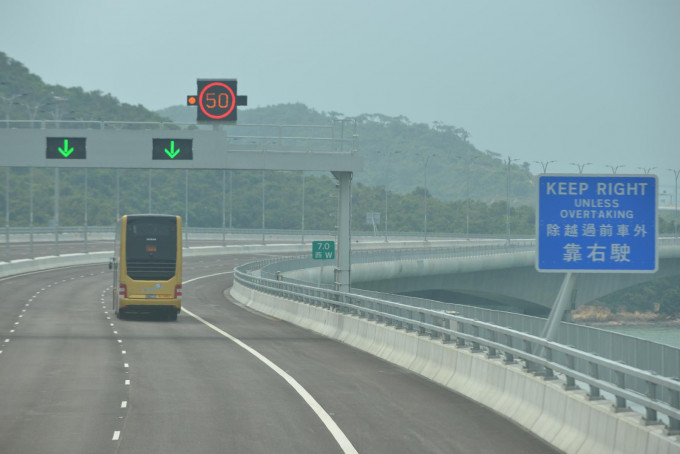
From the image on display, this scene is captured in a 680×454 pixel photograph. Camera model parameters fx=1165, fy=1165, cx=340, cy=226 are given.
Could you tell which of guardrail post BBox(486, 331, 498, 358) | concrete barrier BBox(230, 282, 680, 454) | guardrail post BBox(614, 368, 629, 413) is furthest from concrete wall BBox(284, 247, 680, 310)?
guardrail post BBox(614, 368, 629, 413)

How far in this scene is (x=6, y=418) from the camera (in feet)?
58.6

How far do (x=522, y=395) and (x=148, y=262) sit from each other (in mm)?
26724

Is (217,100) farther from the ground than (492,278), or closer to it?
farther from the ground

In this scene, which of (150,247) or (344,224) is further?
(150,247)

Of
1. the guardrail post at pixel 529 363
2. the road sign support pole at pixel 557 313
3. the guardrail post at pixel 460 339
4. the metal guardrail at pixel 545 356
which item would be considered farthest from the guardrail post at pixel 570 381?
the guardrail post at pixel 460 339

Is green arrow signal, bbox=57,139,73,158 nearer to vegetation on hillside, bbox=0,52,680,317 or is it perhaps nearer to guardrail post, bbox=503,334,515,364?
guardrail post, bbox=503,334,515,364

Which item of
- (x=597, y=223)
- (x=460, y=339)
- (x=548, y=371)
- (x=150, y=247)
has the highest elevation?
(x=597, y=223)

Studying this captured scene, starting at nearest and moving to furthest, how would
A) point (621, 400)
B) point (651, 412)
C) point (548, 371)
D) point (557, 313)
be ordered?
1. point (651, 412)
2. point (621, 400)
3. point (548, 371)
4. point (557, 313)

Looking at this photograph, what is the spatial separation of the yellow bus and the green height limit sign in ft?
28.5

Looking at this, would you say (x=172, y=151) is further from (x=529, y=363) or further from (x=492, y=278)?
(x=492, y=278)

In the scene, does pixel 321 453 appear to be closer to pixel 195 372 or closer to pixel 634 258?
pixel 634 258

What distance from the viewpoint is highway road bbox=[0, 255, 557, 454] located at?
51.6 ft

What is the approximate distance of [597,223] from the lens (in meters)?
18.2

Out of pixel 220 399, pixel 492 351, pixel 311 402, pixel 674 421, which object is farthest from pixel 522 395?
pixel 674 421
